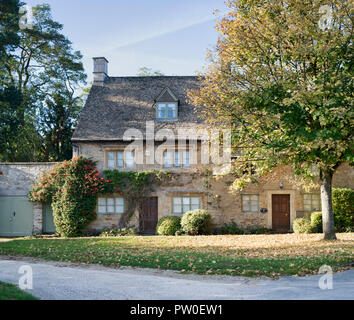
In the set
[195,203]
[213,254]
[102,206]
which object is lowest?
[213,254]

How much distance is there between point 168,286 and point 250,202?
13242 millimetres

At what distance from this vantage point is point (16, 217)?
66.9 ft

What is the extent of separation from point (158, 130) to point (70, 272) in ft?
41.1

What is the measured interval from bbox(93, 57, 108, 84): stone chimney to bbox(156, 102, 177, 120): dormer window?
15.3 ft

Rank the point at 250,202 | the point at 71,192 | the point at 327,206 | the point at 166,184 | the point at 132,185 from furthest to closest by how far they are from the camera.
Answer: the point at 166,184 < the point at 132,185 < the point at 250,202 < the point at 71,192 < the point at 327,206

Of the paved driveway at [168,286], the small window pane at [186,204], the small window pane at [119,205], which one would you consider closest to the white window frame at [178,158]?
the small window pane at [186,204]

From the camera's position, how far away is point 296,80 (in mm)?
12445

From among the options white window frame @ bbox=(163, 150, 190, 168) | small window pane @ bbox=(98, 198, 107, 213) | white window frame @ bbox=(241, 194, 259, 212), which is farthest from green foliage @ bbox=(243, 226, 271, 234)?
small window pane @ bbox=(98, 198, 107, 213)

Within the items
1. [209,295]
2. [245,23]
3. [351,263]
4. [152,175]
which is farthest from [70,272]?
[152,175]

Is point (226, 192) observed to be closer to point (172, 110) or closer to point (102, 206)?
point (172, 110)

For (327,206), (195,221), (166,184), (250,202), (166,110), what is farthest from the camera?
(166,110)

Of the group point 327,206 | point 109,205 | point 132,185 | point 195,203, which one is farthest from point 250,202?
point 109,205
